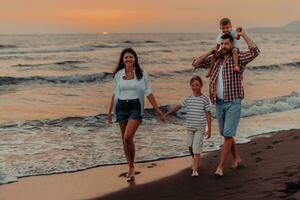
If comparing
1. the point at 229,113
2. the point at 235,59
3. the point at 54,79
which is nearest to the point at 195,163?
the point at 229,113

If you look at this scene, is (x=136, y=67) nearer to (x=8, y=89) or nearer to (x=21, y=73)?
(x=8, y=89)

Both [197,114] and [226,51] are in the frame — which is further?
[197,114]

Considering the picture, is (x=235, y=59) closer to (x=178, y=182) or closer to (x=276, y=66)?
(x=178, y=182)

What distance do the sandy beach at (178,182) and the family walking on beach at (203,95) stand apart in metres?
0.38

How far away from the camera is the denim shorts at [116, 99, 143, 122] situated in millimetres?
6453

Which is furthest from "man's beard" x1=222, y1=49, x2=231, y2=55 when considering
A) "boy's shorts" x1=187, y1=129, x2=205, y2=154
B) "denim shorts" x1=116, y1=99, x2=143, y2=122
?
"denim shorts" x1=116, y1=99, x2=143, y2=122

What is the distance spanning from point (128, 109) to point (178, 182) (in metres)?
1.18

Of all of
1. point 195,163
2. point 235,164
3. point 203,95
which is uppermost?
point 203,95

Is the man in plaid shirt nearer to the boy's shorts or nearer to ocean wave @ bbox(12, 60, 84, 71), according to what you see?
the boy's shorts

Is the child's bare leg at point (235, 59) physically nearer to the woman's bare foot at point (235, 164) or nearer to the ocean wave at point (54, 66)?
the woman's bare foot at point (235, 164)

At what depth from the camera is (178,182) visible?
6.43 m

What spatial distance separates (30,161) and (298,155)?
4339mm

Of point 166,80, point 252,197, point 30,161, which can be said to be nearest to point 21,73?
point 166,80

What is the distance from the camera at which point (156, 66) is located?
3122cm
